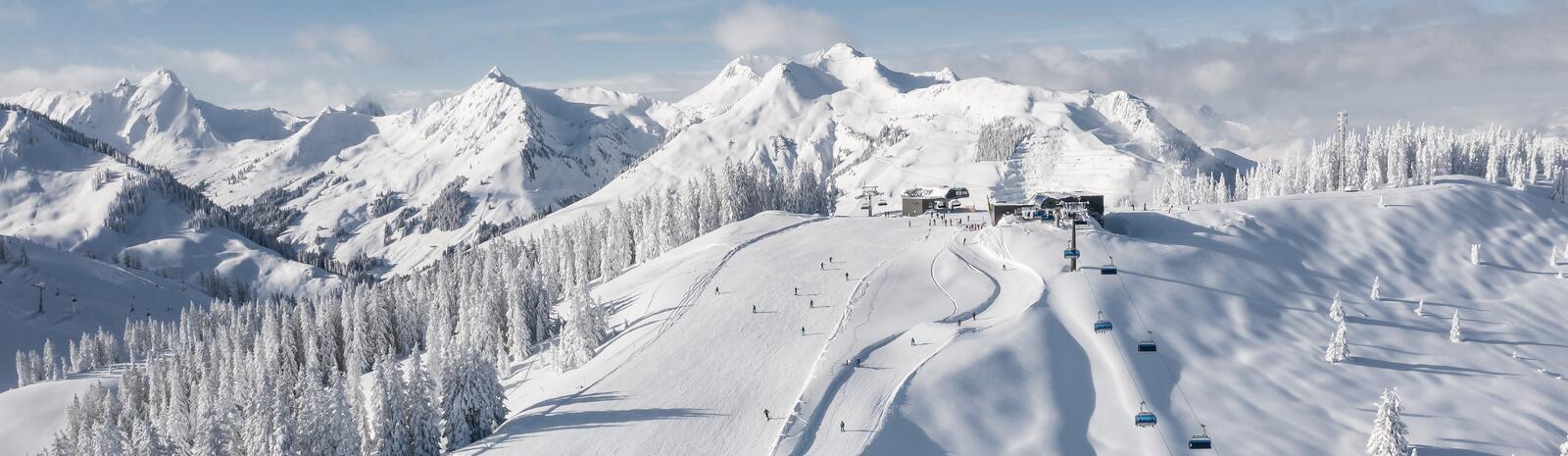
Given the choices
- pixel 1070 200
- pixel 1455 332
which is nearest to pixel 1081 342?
pixel 1070 200

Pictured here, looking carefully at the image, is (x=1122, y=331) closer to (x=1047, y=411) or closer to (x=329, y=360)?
(x=1047, y=411)

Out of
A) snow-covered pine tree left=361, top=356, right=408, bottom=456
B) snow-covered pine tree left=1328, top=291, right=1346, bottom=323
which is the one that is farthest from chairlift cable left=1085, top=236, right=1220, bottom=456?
snow-covered pine tree left=361, top=356, right=408, bottom=456

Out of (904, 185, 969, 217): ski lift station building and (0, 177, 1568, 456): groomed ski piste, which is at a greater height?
(904, 185, 969, 217): ski lift station building

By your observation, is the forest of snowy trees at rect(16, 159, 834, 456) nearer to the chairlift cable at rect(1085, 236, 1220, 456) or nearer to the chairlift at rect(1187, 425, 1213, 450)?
the chairlift at rect(1187, 425, 1213, 450)

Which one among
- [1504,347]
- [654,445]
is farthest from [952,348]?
[1504,347]

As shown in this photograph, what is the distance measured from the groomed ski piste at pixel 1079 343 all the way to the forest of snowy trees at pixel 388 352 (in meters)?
5.02

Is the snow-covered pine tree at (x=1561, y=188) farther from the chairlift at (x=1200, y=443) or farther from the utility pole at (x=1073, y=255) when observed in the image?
the chairlift at (x=1200, y=443)

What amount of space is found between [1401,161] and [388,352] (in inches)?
6636

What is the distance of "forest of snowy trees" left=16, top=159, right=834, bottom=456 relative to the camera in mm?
65812

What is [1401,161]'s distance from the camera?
156125 millimetres

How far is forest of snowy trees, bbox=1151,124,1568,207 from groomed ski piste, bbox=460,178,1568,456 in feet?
131

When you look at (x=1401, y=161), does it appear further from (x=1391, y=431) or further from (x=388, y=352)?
(x=388, y=352)

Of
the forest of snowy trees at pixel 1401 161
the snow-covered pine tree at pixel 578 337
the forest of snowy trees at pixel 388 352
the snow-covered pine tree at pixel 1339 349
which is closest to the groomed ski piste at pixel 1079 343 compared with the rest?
the snow-covered pine tree at pixel 1339 349

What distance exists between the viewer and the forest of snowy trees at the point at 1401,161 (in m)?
155
